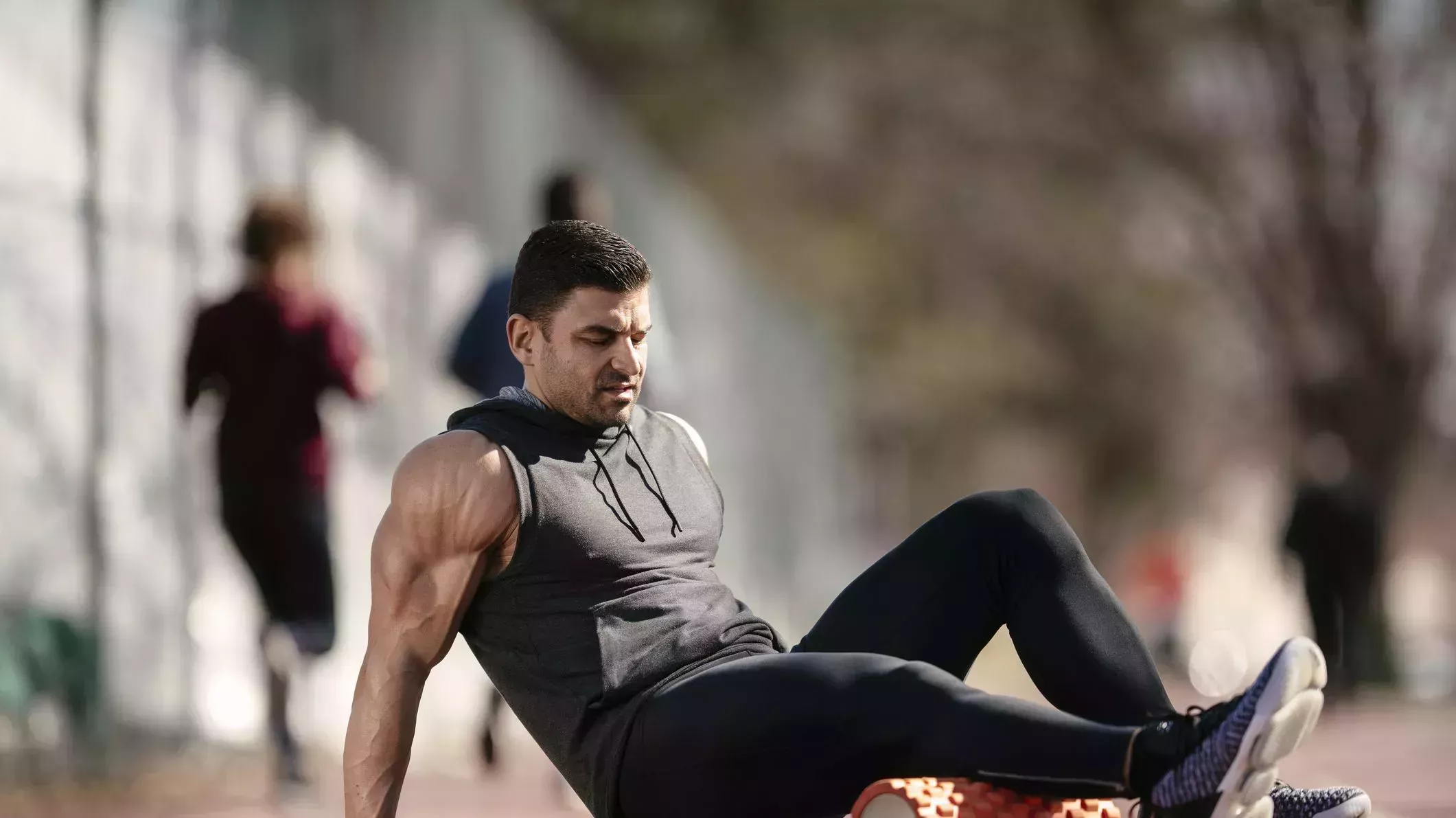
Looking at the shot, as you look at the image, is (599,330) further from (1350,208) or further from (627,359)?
(1350,208)

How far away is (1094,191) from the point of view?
88.3ft

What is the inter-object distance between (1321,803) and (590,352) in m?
1.52

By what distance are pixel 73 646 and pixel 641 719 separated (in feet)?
14.2

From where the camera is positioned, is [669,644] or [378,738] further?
[669,644]

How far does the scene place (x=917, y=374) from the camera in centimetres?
3625

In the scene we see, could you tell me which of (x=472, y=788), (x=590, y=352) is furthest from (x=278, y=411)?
(x=590, y=352)

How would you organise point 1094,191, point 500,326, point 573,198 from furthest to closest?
point 1094,191
point 500,326
point 573,198

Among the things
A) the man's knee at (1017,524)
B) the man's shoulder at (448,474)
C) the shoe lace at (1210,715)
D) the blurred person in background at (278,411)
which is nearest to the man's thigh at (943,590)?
the man's knee at (1017,524)

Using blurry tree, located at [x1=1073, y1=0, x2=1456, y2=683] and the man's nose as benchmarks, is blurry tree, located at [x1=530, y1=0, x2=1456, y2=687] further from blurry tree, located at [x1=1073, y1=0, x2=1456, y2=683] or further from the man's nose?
the man's nose

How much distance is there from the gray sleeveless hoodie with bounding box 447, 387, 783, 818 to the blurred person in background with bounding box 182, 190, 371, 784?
3.68m

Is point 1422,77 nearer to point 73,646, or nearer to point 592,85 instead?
point 592,85

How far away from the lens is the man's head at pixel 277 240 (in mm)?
7273

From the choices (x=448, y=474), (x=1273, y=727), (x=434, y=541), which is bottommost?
(x=1273, y=727)

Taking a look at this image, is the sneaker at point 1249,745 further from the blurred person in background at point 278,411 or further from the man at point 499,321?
the blurred person in background at point 278,411
